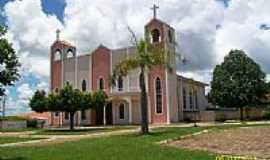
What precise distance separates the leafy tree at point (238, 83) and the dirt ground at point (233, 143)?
986 inches

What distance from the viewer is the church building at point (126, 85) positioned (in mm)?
52750

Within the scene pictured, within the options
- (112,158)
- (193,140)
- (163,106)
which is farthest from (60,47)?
(112,158)

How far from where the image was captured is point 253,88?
169 ft

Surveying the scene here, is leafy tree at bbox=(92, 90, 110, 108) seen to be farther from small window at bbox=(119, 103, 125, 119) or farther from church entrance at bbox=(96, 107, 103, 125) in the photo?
church entrance at bbox=(96, 107, 103, 125)

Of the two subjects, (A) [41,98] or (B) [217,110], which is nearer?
(A) [41,98]

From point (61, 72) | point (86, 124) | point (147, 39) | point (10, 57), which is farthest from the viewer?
point (61, 72)

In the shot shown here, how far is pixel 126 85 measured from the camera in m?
55.8

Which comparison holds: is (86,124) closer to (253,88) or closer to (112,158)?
(253,88)

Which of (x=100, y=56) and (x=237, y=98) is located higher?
(x=100, y=56)

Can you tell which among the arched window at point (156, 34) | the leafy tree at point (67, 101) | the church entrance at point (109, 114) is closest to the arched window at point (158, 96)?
the arched window at point (156, 34)

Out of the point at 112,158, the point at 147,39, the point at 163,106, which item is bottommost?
the point at 112,158

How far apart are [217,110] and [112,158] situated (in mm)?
45122

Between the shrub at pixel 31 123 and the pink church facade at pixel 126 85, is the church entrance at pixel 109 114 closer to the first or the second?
the pink church facade at pixel 126 85

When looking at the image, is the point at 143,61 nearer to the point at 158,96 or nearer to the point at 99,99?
the point at 99,99
